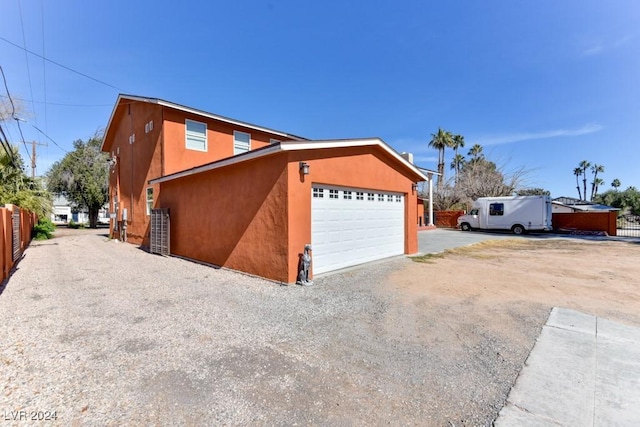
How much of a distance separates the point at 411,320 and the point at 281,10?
40.1ft

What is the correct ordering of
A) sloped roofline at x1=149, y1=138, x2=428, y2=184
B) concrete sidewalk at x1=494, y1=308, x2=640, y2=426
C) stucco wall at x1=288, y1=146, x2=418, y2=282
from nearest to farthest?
1. concrete sidewalk at x1=494, y1=308, x2=640, y2=426
2. sloped roofline at x1=149, y1=138, x2=428, y2=184
3. stucco wall at x1=288, y1=146, x2=418, y2=282

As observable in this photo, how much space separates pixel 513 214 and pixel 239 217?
21.1m

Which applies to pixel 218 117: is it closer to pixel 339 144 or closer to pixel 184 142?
pixel 184 142

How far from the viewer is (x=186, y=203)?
35.3 ft

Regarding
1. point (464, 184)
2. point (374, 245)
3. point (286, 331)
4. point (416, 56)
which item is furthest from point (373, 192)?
point (464, 184)

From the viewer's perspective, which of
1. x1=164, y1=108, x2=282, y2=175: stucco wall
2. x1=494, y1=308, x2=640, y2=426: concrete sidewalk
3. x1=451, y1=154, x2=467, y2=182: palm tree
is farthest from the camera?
x1=451, y1=154, x2=467, y2=182: palm tree

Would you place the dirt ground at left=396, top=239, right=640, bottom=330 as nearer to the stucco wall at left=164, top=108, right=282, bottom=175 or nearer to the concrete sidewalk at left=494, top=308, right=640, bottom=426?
the concrete sidewalk at left=494, top=308, right=640, bottom=426

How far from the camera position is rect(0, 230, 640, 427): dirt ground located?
2.56 meters

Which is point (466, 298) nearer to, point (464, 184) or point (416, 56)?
point (416, 56)

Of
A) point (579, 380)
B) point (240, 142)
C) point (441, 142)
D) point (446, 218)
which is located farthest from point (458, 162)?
point (579, 380)

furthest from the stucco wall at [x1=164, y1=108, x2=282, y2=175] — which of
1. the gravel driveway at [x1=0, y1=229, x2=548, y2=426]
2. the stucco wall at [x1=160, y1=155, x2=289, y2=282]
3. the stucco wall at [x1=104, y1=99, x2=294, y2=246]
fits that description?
the gravel driveway at [x1=0, y1=229, x2=548, y2=426]

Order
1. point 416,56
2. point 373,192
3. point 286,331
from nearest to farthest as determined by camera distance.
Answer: point 286,331
point 373,192
point 416,56

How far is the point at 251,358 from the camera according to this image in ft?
11.3

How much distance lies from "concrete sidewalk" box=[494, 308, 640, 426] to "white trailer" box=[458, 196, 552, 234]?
1924cm
